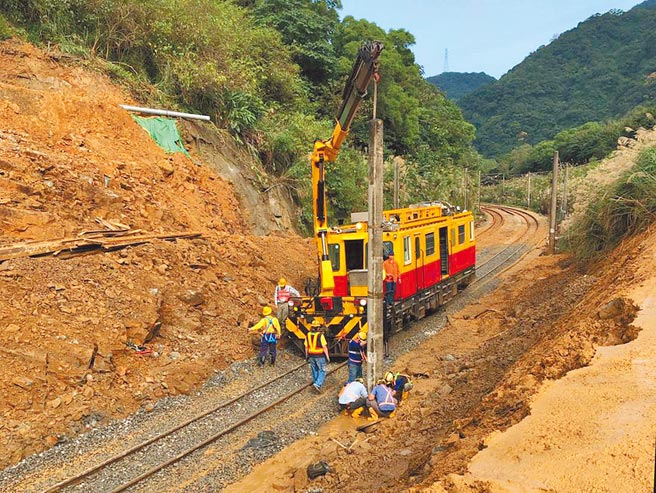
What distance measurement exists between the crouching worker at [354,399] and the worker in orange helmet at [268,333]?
2337 mm

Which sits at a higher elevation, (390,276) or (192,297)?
(390,276)

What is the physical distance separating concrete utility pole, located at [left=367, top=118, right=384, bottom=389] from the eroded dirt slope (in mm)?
3496

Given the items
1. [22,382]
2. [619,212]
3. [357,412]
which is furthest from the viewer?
[619,212]

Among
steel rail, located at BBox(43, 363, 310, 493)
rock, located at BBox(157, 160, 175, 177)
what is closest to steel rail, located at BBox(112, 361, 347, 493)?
steel rail, located at BBox(43, 363, 310, 493)

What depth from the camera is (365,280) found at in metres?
12.1

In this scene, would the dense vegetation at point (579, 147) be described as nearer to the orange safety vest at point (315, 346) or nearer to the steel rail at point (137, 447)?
the orange safety vest at point (315, 346)

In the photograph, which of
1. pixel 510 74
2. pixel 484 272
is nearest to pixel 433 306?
pixel 484 272

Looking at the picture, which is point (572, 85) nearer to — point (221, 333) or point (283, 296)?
point (283, 296)

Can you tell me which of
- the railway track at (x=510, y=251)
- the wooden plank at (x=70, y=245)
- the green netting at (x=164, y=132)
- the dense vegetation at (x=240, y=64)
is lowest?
the railway track at (x=510, y=251)

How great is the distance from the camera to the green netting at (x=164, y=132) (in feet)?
53.7

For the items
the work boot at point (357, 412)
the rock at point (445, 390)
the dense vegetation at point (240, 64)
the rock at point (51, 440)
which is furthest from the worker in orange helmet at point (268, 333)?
the dense vegetation at point (240, 64)

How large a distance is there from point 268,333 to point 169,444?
3.38 m

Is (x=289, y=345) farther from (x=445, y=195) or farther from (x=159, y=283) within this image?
(x=445, y=195)

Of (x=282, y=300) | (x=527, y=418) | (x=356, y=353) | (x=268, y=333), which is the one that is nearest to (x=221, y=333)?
(x=268, y=333)
